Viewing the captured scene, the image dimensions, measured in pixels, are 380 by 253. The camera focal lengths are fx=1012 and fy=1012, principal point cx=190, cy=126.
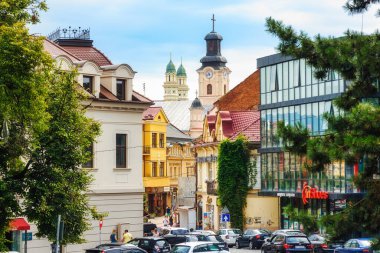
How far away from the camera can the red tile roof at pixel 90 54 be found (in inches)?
2287

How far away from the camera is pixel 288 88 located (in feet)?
229

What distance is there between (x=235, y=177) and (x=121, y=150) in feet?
79.3

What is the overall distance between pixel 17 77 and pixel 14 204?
9.36m

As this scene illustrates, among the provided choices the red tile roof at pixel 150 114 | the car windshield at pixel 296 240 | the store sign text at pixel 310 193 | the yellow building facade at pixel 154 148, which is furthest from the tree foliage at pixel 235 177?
the car windshield at pixel 296 240

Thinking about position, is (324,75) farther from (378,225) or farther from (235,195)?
(235,195)

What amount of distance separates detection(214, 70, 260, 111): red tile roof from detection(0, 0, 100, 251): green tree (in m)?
52.4

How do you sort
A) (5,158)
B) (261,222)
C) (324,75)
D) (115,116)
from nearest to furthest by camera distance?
(324,75), (5,158), (115,116), (261,222)

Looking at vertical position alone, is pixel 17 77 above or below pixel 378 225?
above

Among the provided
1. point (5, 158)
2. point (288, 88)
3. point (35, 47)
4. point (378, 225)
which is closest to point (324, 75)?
point (378, 225)

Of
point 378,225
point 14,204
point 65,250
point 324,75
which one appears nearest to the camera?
point 378,225

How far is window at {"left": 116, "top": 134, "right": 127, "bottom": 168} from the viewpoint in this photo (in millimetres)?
54688

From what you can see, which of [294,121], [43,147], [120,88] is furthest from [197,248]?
[294,121]

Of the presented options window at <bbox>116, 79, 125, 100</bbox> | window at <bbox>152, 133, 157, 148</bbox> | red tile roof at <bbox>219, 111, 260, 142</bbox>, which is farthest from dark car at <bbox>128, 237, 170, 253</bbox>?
window at <bbox>152, 133, 157, 148</bbox>

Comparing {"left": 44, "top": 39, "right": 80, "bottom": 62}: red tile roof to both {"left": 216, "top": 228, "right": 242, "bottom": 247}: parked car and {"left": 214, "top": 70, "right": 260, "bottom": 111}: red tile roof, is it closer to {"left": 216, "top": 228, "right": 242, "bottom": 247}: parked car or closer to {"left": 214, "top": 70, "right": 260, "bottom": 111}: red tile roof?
{"left": 216, "top": 228, "right": 242, "bottom": 247}: parked car
